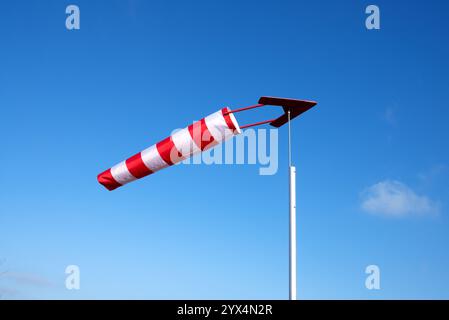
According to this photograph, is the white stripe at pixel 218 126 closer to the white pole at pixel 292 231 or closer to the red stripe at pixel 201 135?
the red stripe at pixel 201 135

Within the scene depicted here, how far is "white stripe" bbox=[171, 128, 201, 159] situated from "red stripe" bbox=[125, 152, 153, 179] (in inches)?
22.5

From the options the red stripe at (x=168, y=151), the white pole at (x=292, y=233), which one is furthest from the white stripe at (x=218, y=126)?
the white pole at (x=292, y=233)

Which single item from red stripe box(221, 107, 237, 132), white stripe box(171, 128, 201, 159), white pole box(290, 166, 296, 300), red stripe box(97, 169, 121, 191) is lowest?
white pole box(290, 166, 296, 300)

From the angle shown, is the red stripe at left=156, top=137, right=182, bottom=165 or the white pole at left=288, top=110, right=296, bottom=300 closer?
the white pole at left=288, top=110, right=296, bottom=300

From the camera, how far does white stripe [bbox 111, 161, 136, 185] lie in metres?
6.05

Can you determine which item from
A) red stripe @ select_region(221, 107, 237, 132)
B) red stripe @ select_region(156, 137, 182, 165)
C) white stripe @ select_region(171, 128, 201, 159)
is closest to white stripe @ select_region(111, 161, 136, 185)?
red stripe @ select_region(156, 137, 182, 165)

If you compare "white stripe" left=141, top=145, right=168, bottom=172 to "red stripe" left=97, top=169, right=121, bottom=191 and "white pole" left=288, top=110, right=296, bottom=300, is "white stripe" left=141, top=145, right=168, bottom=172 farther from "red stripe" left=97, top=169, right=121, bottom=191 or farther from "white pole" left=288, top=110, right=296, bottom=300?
"white pole" left=288, top=110, right=296, bottom=300

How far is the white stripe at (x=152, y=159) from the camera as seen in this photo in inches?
228

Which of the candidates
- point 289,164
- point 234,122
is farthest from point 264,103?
point 289,164
